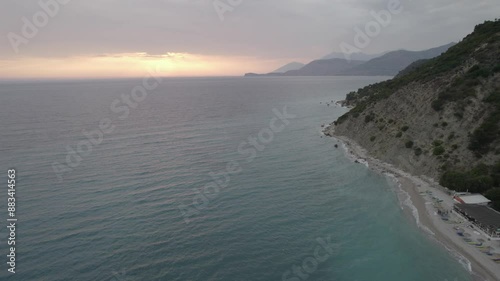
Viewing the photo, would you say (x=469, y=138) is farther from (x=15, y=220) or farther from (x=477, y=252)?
(x=15, y=220)

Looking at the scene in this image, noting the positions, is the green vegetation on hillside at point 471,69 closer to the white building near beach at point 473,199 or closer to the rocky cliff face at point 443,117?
the rocky cliff face at point 443,117

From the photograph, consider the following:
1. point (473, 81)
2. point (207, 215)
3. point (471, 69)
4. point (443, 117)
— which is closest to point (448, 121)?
point (443, 117)

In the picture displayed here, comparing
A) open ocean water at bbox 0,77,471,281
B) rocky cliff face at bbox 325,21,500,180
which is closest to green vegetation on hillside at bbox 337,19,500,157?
rocky cliff face at bbox 325,21,500,180

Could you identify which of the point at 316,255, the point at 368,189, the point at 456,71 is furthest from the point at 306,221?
the point at 456,71

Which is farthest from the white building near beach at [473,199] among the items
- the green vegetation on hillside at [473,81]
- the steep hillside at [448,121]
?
the green vegetation on hillside at [473,81]

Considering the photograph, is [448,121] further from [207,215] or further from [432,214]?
[207,215]

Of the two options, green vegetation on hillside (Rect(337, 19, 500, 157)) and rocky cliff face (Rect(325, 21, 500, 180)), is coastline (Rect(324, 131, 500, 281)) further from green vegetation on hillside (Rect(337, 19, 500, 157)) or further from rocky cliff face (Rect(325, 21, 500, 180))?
green vegetation on hillside (Rect(337, 19, 500, 157))
